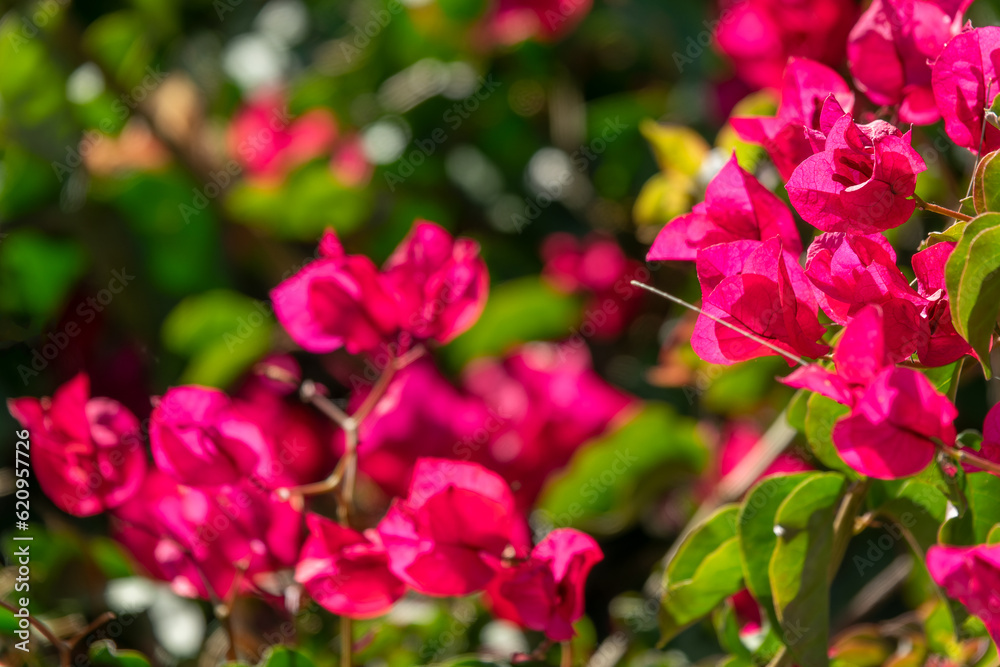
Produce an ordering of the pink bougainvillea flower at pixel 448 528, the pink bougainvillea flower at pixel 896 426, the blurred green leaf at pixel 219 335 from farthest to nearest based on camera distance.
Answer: the blurred green leaf at pixel 219 335 → the pink bougainvillea flower at pixel 448 528 → the pink bougainvillea flower at pixel 896 426

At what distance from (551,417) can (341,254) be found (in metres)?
0.52

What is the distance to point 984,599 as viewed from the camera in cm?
31

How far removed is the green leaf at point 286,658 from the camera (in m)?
0.46

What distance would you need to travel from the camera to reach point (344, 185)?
1104mm

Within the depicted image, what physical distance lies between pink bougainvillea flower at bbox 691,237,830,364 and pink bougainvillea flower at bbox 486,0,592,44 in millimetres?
926

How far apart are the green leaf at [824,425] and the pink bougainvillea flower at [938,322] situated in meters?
0.07

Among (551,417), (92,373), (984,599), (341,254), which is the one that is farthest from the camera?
(92,373)

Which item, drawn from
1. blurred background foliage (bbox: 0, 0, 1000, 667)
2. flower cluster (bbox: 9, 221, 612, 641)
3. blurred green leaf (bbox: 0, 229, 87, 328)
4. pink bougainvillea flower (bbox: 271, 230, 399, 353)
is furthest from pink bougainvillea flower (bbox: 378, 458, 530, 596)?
blurred green leaf (bbox: 0, 229, 87, 328)

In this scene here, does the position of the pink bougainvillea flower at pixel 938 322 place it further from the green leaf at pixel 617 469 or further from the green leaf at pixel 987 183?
the green leaf at pixel 617 469

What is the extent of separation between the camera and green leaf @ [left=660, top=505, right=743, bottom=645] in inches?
18.3

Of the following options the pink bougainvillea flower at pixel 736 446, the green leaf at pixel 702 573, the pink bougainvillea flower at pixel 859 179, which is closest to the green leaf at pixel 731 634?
the green leaf at pixel 702 573

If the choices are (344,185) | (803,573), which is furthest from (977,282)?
(344,185)

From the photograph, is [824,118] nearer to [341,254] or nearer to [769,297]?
[769,297]

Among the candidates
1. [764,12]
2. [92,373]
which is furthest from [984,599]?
[92,373]
